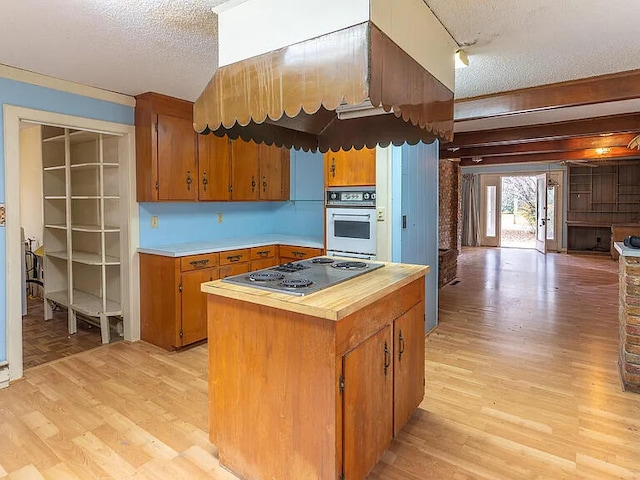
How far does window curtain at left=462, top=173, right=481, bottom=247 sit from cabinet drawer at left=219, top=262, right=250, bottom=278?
9.73 m

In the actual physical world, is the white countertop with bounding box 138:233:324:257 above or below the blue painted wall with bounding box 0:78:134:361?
below

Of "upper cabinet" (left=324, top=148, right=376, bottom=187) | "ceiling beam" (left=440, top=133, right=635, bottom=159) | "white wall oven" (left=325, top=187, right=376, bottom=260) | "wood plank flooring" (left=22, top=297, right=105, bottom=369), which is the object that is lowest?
"wood plank flooring" (left=22, top=297, right=105, bottom=369)

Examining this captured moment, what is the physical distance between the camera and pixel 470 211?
482 inches

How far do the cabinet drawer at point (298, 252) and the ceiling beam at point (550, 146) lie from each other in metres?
3.23

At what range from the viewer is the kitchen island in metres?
1.64

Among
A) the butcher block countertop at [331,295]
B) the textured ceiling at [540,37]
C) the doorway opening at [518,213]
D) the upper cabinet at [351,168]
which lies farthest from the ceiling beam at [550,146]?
the doorway opening at [518,213]

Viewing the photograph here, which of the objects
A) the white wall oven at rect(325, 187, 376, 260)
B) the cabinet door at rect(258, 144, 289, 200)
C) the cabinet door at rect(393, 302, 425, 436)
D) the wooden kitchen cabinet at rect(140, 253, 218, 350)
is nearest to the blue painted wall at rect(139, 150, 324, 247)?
the cabinet door at rect(258, 144, 289, 200)

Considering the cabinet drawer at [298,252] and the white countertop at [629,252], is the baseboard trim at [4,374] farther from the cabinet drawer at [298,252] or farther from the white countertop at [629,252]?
the white countertop at [629,252]

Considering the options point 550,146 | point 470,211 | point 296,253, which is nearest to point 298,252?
point 296,253

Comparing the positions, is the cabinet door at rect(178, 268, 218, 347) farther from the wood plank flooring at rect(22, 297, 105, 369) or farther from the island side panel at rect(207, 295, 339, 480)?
the island side panel at rect(207, 295, 339, 480)

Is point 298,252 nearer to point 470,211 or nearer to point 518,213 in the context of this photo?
point 470,211

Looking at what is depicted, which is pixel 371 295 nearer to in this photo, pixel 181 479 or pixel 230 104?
pixel 230 104

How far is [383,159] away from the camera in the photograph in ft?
11.6

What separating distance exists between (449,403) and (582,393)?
97 cm
